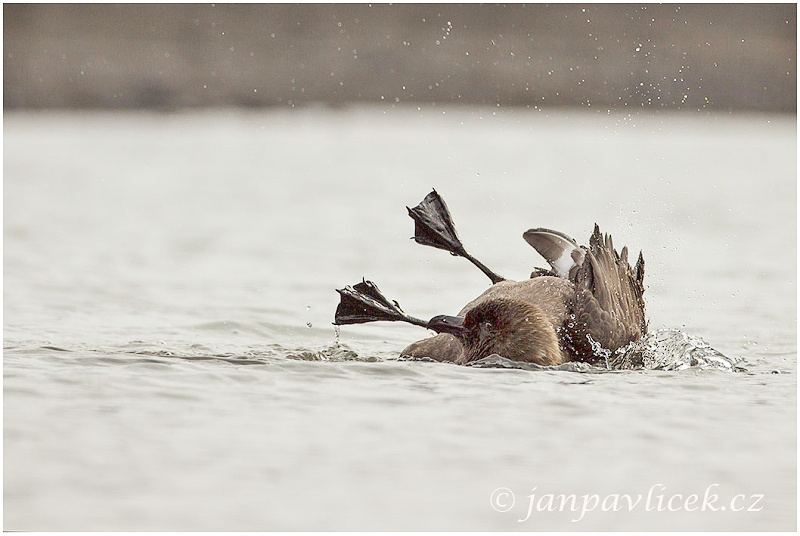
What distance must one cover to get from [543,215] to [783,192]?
374 centimetres

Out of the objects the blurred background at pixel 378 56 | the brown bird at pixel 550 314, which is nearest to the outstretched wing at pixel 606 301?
the brown bird at pixel 550 314

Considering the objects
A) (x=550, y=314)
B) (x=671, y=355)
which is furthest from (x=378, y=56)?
(x=550, y=314)

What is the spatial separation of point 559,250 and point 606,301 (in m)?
0.70

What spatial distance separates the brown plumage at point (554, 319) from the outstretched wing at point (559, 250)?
0.12 m

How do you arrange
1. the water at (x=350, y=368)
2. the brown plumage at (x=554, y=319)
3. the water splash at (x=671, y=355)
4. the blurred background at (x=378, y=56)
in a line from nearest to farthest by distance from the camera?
the water at (x=350, y=368)
the brown plumage at (x=554, y=319)
the water splash at (x=671, y=355)
the blurred background at (x=378, y=56)

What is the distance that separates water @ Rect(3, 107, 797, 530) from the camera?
4.74 m

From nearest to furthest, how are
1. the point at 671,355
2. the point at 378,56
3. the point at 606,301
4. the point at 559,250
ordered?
the point at 606,301
the point at 671,355
the point at 559,250
the point at 378,56

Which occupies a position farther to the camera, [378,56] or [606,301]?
[378,56]

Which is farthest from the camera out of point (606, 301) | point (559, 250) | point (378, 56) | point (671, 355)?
point (378, 56)

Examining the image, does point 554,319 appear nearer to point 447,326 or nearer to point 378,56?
point 447,326

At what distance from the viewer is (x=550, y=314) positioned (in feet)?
22.0

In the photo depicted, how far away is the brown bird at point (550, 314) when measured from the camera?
6547 mm

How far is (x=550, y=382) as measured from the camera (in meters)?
6.32

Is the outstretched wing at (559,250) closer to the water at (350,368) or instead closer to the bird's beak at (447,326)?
the water at (350,368)
